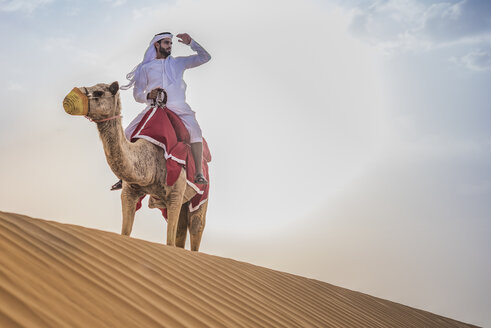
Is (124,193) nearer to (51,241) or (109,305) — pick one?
(51,241)

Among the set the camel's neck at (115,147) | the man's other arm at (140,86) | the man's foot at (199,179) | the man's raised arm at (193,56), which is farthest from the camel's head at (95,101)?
the man's raised arm at (193,56)

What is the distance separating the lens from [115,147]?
19.8ft

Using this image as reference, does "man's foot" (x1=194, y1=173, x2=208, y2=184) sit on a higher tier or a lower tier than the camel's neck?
higher

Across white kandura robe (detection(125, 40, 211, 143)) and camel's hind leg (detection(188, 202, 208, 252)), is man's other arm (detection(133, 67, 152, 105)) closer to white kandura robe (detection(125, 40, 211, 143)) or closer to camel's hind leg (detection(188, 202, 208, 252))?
white kandura robe (detection(125, 40, 211, 143))

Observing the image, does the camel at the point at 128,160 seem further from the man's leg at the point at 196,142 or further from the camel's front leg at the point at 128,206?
the man's leg at the point at 196,142

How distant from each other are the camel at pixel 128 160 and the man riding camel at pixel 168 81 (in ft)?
1.78

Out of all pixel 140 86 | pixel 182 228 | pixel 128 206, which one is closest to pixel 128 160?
pixel 128 206

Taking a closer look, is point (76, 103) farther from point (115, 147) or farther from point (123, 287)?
point (123, 287)

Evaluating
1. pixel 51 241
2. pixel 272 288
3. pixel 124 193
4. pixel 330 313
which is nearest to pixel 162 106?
pixel 124 193

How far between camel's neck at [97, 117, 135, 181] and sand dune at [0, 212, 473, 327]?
61.3 inches

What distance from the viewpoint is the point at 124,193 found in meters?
6.57

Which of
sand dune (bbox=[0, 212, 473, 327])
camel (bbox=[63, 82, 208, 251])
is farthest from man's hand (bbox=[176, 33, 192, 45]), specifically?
sand dune (bbox=[0, 212, 473, 327])

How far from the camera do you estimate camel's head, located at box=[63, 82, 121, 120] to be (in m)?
5.58

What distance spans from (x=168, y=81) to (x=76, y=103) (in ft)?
6.13
